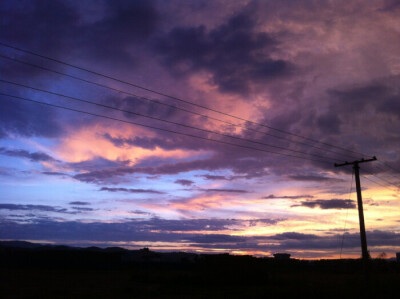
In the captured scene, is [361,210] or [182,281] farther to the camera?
[182,281]

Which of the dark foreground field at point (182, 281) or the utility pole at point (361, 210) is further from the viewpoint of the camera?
the dark foreground field at point (182, 281)

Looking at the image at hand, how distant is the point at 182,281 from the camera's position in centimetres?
4338

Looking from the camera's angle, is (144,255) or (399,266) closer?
(399,266)

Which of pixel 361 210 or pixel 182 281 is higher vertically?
pixel 361 210

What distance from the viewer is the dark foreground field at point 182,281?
2812 centimetres

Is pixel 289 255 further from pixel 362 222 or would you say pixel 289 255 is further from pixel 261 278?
pixel 362 222

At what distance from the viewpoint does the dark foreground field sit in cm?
2812

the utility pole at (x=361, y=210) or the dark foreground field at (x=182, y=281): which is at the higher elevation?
the utility pole at (x=361, y=210)

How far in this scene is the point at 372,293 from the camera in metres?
25.5

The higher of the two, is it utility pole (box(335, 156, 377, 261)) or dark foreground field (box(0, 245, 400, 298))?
utility pole (box(335, 156, 377, 261))

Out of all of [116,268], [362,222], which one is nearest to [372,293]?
[362,222]

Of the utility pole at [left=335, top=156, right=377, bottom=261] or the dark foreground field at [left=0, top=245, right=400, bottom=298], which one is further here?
the dark foreground field at [left=0, top=245, right=400, bottom=298]

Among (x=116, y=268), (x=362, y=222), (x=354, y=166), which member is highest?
(x=354, y=166)

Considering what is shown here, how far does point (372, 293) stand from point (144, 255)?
9148 centimetres
